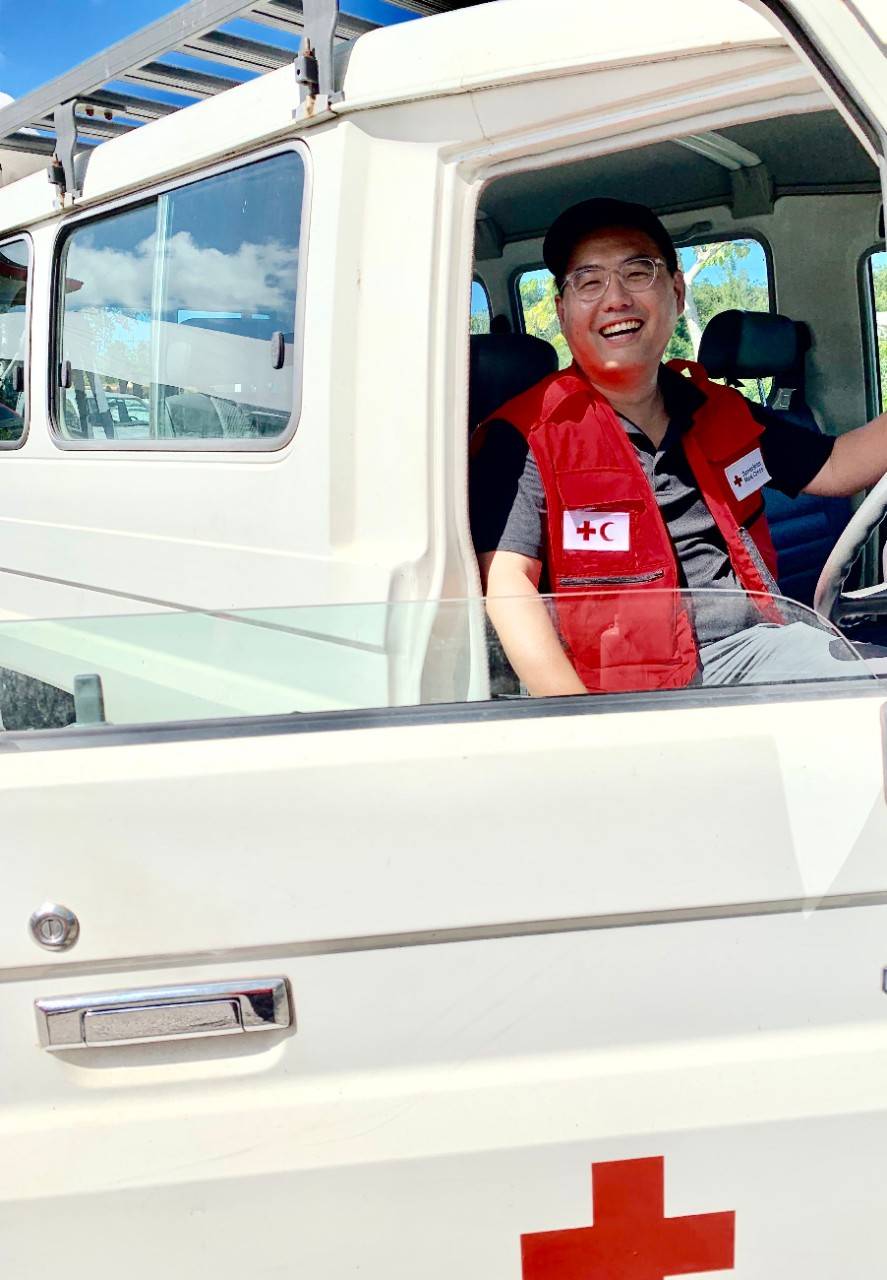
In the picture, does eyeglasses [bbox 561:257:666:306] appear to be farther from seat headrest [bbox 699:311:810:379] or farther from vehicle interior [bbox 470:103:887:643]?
seat headrest [bbox 699:311:810:379]

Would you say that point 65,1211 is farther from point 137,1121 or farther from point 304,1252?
point 304,1252

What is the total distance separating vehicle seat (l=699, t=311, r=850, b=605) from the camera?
3.71 meters

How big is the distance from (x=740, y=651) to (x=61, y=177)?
2.10m

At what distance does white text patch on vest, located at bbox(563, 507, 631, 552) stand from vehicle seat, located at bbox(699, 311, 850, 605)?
1317 millimetres

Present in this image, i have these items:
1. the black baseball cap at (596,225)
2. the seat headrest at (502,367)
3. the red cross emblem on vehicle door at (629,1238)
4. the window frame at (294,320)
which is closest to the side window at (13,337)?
the window frame at (294,320)

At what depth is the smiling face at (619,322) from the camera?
2.38 meters

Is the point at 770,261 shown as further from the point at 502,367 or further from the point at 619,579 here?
the point at 619,579

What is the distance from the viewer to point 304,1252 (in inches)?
53.0

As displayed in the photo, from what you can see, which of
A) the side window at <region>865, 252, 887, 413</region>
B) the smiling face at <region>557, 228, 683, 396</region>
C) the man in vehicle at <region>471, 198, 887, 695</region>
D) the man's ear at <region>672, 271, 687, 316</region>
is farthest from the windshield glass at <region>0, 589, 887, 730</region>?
the side window at <region>865, 252, 887, 413</region>

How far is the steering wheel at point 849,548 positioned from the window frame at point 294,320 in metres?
0.99

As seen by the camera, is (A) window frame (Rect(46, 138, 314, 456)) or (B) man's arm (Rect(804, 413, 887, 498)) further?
(B) man's arm (Rect(804, 413, 887, 498))

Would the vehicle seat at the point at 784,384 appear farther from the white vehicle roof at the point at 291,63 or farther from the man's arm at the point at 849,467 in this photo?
the white vehicle roof at the point at 291,63

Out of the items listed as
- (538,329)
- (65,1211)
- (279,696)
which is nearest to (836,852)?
(279,696)

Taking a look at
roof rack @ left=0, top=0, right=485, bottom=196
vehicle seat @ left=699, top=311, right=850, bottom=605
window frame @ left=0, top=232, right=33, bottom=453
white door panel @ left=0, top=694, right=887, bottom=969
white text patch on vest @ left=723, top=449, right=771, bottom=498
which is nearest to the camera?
white door panel @ left=0, top=694, right=887, bottom=969
